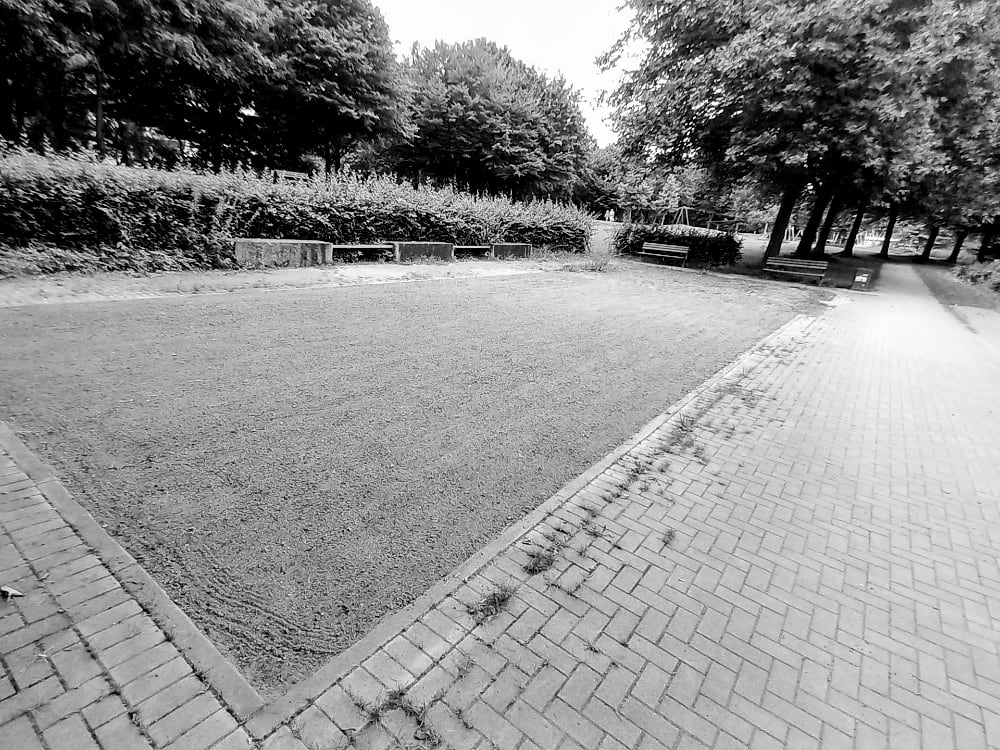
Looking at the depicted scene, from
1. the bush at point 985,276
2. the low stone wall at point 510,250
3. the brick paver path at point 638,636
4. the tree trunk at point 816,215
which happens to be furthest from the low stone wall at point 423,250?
the bush at point 985,276

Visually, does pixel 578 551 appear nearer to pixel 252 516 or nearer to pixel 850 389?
pixel 252 516

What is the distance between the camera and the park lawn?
2.23 meters

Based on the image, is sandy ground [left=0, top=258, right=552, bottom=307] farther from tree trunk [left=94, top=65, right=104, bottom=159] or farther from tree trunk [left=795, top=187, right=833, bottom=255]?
tree trunk [left=795, top=187, right=833, bottom=255]

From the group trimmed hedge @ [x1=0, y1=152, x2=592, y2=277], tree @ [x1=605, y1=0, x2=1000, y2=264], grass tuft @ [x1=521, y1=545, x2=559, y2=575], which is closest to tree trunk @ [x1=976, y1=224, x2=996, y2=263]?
tree @ [x1=605, y1=0, x2=1000, y2=264]

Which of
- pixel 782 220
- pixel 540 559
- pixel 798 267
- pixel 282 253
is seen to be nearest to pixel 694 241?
pixel 782 220

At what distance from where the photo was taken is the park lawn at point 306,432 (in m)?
2.23

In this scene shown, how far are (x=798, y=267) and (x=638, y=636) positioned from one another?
19357mm

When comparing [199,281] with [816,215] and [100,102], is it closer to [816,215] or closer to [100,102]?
[100,102]

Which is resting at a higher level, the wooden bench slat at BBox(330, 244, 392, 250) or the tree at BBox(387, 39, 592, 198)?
the tree at BBox(387, 39, 592, 198)

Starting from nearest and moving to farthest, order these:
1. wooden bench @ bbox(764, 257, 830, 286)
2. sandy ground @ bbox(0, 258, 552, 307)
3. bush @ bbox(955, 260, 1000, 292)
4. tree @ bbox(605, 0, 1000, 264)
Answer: sandy ground @ bbox(0, 258, 552, 307), tree @ bbox(605, 0, 1000, 264), wooden bench @ bbox(764, 257, 830, 286), bush @ bbox(955, 260, 1000, 292)

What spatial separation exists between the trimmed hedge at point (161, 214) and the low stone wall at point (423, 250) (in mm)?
508

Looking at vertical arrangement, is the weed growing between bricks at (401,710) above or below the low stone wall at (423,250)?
below

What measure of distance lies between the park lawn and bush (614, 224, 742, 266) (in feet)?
47.7

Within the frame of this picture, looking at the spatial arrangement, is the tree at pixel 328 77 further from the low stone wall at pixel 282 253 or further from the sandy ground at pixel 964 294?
the sandy ground at pixel 964 294
